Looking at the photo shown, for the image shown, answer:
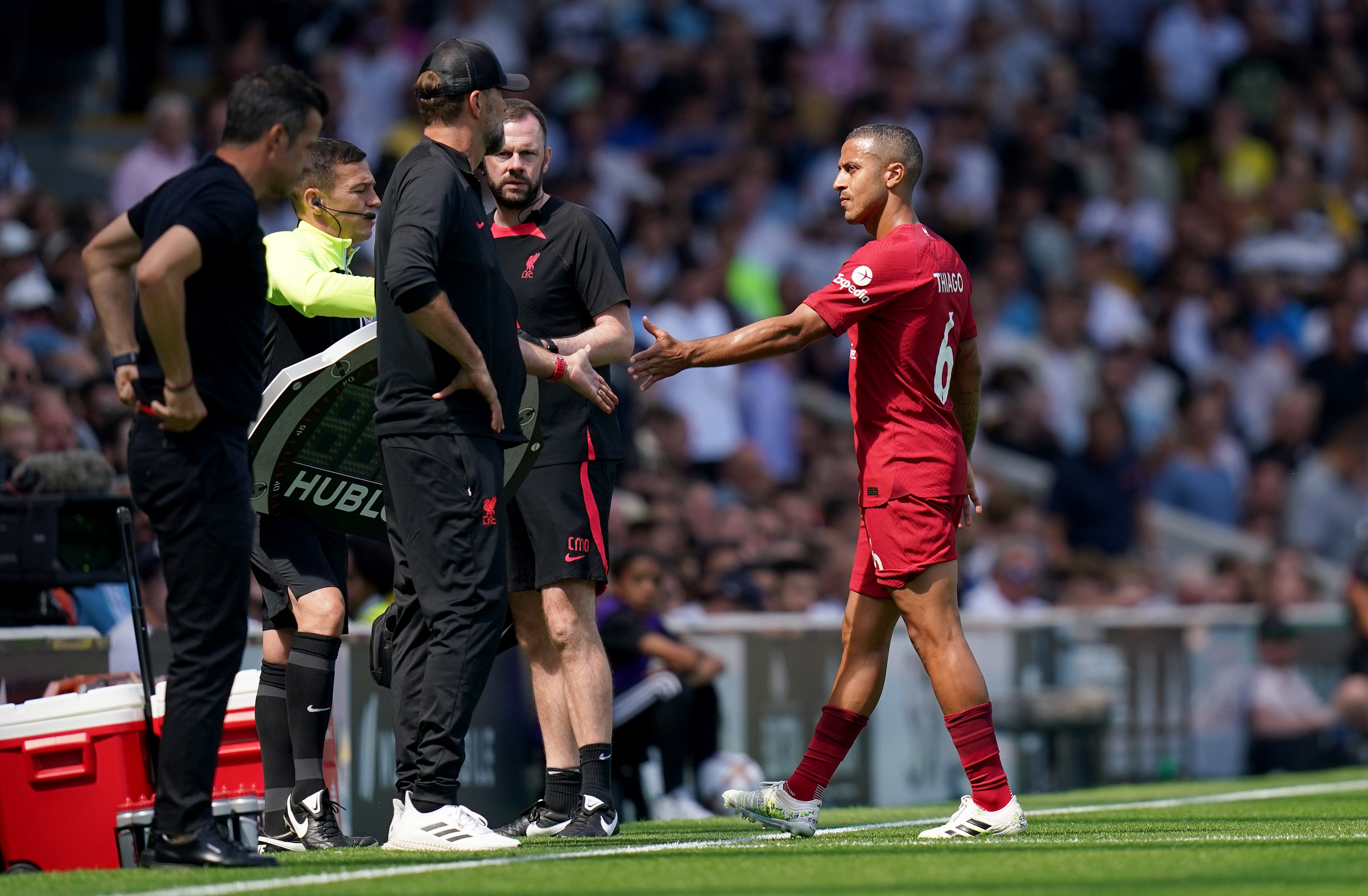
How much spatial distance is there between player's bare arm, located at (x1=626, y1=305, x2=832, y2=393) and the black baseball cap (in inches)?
35.2

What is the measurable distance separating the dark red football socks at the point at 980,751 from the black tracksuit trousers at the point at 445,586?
1566 mm

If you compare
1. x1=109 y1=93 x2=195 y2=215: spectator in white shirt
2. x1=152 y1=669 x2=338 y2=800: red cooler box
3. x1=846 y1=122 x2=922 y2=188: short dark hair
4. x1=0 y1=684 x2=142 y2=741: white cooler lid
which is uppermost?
x1=109 y1=93 x2=195 y2=215: spectator in white shirt

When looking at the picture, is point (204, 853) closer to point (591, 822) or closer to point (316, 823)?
point (316, 823)

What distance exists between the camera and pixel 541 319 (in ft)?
21.8

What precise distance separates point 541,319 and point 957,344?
4.68 ft

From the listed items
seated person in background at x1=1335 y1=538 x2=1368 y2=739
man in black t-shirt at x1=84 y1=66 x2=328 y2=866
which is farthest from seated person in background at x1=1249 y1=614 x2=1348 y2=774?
man in black t-shirt at x1=84 y1=66 x2=328 y2=866

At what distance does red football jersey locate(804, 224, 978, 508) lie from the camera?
6164mm

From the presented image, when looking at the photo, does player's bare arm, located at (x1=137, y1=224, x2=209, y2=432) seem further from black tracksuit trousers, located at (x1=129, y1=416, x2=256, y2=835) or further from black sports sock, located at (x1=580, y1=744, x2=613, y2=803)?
black sports sock, located at (x1=580, y1=744, x2=613, y2=803)

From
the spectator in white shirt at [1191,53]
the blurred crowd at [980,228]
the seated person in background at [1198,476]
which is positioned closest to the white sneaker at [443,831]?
the blurred crowd at [980,228]

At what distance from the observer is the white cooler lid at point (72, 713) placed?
235 inches

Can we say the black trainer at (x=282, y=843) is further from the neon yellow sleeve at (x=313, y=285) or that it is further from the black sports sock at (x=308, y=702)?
the neon yellow sleeve at (x=313, y=285)

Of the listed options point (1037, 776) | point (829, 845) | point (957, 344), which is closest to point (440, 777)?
point (829, 845)

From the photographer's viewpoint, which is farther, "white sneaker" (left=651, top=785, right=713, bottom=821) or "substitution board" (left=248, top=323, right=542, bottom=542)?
"white sneaker" (left=651, top=785, right=713, bottom=821)

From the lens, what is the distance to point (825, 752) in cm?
633
